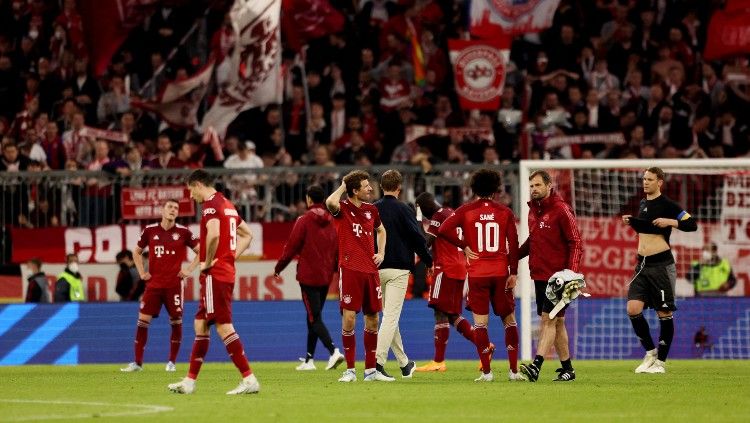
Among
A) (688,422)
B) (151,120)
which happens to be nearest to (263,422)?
(688,422)

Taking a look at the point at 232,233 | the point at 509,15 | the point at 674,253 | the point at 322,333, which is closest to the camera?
the point at 232,233

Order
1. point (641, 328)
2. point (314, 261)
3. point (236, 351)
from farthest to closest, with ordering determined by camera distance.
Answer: point (314, 261) → point (641, 328) → point (236, 351)

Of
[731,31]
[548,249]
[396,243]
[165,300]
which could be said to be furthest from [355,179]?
[731,31]

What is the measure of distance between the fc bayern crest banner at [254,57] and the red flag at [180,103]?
0.69 meters

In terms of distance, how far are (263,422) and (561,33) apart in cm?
1712

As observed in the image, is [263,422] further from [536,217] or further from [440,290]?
[440,290]

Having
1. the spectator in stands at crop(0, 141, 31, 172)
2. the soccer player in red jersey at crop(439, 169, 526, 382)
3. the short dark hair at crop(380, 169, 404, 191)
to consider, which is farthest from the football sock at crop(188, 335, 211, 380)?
the spectator in stands at crop(0, 141, 31, 172)

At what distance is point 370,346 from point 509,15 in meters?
10.1

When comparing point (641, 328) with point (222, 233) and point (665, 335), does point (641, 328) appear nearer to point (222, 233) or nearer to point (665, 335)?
point (665, 335)

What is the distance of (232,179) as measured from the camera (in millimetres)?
22453

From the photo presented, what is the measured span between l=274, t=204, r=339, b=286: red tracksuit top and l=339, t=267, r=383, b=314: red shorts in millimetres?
3395

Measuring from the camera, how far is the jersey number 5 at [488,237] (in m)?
15.5

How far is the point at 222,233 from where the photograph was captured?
13.8 metres

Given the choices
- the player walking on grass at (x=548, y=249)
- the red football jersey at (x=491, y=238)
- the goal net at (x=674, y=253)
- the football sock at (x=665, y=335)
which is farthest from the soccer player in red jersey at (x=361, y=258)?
the goal net at (x=674, y=253)
